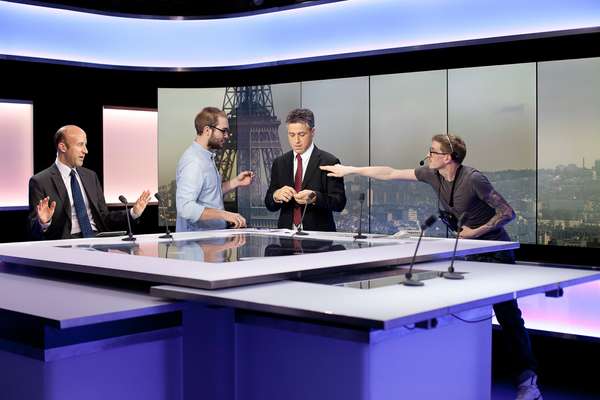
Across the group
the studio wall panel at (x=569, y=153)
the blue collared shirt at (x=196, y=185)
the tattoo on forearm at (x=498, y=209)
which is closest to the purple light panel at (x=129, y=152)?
the blue collared shirt at (x=196, y=185)

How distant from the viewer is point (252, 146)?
707 centimetres

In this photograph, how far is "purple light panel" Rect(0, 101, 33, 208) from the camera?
660 cm

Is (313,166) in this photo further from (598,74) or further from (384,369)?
(384,369)

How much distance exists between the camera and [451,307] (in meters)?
2.64

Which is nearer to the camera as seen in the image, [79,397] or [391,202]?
[79,397]

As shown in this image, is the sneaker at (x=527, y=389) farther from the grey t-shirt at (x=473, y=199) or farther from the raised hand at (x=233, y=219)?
the raised hand at (x=233, y=219)

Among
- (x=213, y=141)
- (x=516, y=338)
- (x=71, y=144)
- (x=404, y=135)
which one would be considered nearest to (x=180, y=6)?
(x=213, y=141)

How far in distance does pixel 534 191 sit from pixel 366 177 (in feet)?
4.58

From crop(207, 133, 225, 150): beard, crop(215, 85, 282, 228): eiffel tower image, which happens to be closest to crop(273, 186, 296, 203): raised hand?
crop(207, 133, 225, 150): beard

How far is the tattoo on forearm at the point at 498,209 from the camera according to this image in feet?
15.6

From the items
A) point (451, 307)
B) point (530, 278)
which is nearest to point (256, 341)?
point (451, 307)

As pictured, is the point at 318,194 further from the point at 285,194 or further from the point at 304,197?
the point at 285,194

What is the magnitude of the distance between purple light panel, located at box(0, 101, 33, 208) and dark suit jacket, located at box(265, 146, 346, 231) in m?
2.49

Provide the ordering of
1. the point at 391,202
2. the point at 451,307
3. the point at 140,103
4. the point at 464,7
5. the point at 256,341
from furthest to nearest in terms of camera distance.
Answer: the point at 140,103, the point at 391,202, the point at 464,7, the point at 256,341, the point at 451,307
